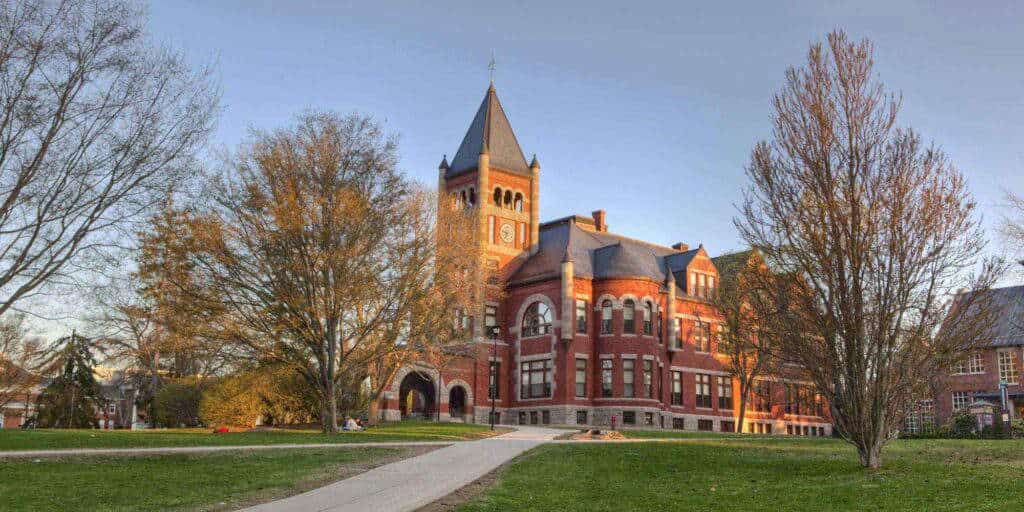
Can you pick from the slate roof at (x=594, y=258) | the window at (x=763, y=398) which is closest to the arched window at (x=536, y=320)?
the slate roof at (x=594, y=258)

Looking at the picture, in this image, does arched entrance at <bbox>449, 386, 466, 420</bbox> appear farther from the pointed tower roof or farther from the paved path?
the paved path

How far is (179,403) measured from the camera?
1967 inches

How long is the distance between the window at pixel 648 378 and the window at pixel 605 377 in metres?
1.98

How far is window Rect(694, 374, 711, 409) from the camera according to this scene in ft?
184

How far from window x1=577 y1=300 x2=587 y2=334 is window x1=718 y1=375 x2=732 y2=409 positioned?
10569 millimetres

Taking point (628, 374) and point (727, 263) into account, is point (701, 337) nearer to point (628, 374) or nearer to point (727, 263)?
point (727, 263)

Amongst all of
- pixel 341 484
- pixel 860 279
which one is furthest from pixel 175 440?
pixel 860 279

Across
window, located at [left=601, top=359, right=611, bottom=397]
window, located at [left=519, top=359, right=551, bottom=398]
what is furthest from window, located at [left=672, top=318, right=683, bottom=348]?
window, located at [left=519, top=359, right=551, bottom=398]

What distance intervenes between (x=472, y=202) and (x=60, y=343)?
2587cm

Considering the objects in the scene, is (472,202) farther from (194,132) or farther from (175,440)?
(194,132)

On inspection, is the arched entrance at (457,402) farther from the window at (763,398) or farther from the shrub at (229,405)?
the window at (763,398)

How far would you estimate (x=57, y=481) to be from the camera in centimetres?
1758

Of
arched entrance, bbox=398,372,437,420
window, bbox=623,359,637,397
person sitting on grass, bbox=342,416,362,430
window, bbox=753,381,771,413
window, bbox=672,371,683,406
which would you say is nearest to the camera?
person sitting on grass, bbox=342,416,362,430

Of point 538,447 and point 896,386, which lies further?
point 538,447
